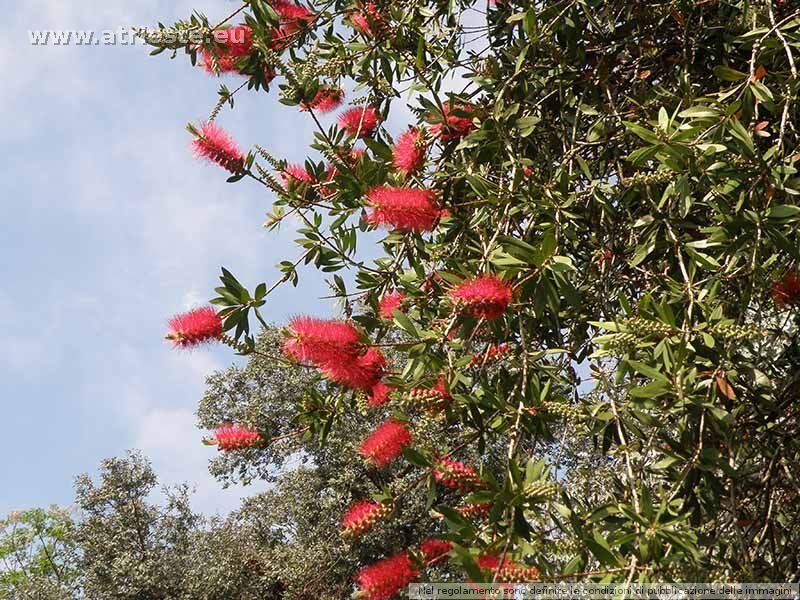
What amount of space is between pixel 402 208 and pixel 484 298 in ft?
1.16

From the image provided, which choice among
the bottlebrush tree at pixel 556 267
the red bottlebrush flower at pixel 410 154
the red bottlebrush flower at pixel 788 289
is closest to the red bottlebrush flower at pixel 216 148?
the bottlebrush tree at pixel 556 267

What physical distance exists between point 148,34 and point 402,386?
4.20 feet

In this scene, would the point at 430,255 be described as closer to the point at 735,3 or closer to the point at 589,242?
the point at 589,242

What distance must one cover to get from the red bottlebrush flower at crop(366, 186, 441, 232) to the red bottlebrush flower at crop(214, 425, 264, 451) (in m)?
0.62

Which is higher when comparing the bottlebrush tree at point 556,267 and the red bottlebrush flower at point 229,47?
the red bottlebrush flower at point 229,47

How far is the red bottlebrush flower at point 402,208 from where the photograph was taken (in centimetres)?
177

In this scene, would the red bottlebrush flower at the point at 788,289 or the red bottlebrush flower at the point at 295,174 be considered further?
the red bottlebrush flower at the point at 295,174

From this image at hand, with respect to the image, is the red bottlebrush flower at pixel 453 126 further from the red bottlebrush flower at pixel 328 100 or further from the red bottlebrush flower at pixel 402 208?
the red bottlebrush flower at pixel 328 100

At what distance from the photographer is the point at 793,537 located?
224 cm

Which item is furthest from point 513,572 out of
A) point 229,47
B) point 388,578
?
point 229,47

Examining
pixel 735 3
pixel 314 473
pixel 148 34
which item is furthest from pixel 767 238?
pixel 314 473

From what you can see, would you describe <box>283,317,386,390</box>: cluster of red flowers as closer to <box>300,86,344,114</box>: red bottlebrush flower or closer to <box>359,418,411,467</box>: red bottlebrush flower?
<box>359,418,411,467</box>: red bottlebrush flower

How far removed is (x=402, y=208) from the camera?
5.89ft

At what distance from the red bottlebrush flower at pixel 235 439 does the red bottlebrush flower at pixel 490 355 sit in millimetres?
568
